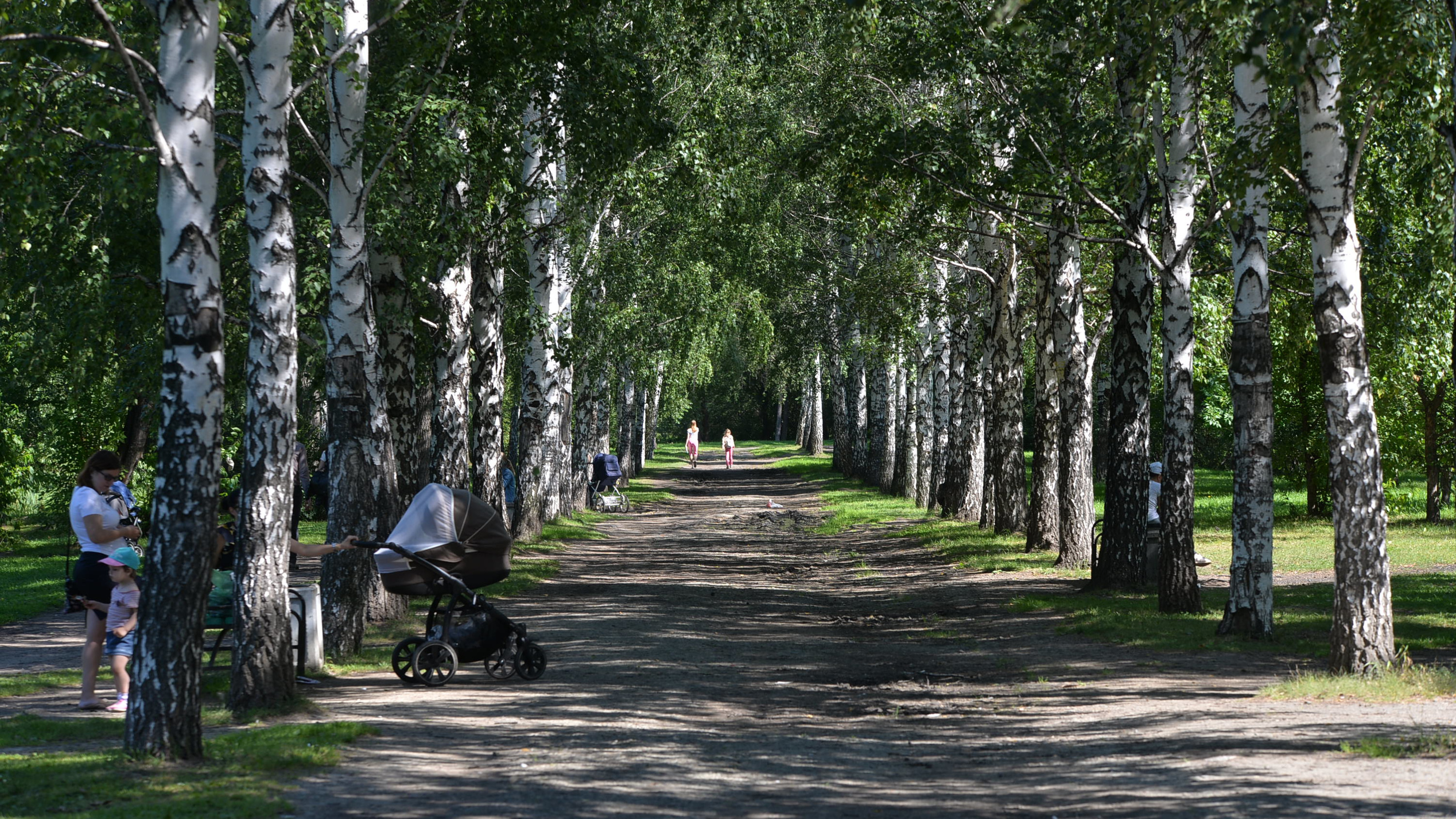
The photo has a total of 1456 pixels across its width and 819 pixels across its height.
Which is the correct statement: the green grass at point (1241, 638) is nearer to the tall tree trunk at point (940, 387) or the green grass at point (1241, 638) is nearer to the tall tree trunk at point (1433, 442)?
the tall tree trunk at point (1433, 442)

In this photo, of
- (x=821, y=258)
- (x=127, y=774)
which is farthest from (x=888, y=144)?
(x=821, y=258)

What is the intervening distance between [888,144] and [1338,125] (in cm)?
738

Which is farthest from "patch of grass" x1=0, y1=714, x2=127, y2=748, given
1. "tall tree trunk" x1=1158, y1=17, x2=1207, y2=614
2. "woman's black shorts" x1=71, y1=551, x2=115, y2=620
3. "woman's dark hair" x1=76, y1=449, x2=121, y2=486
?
"tall tree trunk" x1=1158, y1=17, x2=1207, y2=614

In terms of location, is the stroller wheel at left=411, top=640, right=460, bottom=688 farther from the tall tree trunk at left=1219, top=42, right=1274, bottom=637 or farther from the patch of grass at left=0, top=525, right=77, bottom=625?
the tall tree trunk at left=1219, top=42, right=1274, bottom=637

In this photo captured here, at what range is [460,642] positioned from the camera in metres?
10.8

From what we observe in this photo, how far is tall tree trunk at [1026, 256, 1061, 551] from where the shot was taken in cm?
2033

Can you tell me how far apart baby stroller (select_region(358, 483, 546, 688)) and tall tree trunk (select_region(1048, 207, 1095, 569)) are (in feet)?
33.5

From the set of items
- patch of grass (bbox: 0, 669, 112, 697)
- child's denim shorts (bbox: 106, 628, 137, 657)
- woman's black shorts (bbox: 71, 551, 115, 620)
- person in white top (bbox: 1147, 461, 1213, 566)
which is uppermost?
person in white top (bbox: 1147, 461, 1213, 566)

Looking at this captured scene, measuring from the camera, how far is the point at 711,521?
3238 centimetres

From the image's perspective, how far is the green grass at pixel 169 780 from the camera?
6.46 meters

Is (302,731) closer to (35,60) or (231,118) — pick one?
(35,60)

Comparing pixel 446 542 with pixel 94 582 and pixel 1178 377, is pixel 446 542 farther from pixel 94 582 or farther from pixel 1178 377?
pixel 1178 377

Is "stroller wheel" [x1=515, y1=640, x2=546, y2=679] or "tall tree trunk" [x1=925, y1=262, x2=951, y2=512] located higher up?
"tall tree trunk" [x1=925, y1=262, x2=951, y2=512]

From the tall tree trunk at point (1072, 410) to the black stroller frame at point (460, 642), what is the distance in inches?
401
